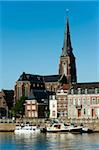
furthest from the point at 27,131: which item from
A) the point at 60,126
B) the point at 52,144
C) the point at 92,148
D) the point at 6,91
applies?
the point at 6,91

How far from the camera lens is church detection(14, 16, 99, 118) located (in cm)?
8388

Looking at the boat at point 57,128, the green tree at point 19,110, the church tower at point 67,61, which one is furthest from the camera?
the church tower at point 67,61

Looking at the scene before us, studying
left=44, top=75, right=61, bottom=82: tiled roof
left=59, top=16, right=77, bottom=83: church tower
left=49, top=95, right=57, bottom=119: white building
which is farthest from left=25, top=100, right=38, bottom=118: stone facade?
left=59, top=16, right=77, bottom=83: church tower

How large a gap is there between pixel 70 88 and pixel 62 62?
29207 millimetres

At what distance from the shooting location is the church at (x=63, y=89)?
83875mm

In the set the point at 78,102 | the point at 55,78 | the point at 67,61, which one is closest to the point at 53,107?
the point at 78,102

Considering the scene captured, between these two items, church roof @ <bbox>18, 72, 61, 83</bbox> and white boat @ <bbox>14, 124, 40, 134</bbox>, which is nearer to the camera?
white boat @ <bbox>14, 124, 40, 134</bbox>

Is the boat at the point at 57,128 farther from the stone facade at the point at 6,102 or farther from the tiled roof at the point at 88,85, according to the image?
the stone facade at the point at 6,102

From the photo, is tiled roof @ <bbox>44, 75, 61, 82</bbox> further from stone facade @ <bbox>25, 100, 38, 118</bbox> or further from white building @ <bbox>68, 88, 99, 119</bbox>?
white building @ <bbox>68, 88, 99, 119</bbox>

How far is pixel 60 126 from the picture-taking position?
74.1 metres

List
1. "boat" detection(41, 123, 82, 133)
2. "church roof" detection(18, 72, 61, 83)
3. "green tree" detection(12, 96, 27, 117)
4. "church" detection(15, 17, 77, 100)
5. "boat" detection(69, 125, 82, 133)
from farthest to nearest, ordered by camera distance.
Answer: "church roof" detection(18, 72, 61, 83) → "church" detection(15, 17, 77, 100) → "green tree" detection(12, 96, 27, 117) → "boat" detection(41, 123, 82, 133) → "boat" detection(69, 125, 82, 133)

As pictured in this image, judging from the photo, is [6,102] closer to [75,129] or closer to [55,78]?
[55,78]

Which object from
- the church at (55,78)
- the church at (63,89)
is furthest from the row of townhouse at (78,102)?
the church at (55,78)

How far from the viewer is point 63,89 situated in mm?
88812
